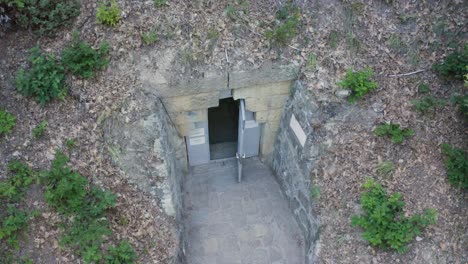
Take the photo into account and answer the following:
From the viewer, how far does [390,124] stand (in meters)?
6.18

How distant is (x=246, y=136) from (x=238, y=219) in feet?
5.09

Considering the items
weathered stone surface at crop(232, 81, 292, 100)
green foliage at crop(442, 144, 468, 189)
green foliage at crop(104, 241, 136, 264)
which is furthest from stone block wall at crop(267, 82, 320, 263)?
green foliage at crop(104, 241, 136, 264)

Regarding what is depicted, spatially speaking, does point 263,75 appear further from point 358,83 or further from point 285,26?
point 358,83

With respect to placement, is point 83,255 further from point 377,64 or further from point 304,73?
point 377,64

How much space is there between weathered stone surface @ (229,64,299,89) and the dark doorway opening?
188 cm

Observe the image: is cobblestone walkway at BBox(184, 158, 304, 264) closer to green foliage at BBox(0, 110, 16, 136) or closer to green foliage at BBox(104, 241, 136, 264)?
green foliage at BBox(104, 241, 136, 264)

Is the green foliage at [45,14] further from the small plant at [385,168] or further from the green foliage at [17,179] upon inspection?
the small plant at [385,168]

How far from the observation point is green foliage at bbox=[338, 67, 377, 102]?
626 cm

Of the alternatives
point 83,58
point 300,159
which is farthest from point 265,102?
point 83,58

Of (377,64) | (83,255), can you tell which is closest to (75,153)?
(83,255)

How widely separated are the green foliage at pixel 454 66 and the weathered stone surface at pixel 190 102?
3.53 m

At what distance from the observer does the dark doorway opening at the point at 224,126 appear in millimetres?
8484

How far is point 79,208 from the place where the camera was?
5559 mm

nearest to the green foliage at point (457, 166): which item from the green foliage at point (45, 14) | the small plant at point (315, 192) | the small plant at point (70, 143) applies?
the small plant at point (315, 192)
